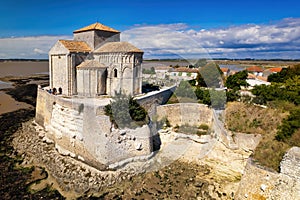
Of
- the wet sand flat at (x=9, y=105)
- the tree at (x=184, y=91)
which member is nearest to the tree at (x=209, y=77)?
the tree at (x=184, y=91)

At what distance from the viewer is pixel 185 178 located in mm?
12492

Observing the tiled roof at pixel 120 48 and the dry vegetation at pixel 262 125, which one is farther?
the tiled roof at pixel 120 48

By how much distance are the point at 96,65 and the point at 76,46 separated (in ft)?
7.97

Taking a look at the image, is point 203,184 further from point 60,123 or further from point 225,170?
point 60,123

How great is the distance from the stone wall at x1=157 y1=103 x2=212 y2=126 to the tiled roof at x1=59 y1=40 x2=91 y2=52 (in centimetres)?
732

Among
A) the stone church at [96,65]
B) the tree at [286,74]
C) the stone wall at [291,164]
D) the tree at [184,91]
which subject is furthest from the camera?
the tree at [286,74]

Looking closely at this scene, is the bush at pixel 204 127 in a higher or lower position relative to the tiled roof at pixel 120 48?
lower

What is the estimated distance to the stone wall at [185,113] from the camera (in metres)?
16.8

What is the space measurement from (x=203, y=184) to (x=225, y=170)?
183 centimetres

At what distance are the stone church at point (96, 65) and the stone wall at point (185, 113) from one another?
9.72ft

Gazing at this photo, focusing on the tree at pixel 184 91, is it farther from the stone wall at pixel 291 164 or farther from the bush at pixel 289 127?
the stone wall at pixel 291 164

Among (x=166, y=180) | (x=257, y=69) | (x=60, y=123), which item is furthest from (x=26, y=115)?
(x=257, y=69)

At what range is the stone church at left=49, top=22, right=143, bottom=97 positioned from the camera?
56.9 ft

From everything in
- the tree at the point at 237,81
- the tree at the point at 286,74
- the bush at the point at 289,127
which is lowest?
the bush at the point at 289,127
